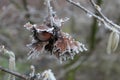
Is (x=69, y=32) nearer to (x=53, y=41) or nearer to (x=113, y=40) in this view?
(x=113, y=40)

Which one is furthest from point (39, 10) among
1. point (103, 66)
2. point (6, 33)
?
point (103, 66)

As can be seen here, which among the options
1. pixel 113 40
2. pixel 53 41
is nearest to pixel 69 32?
pixel 113 40

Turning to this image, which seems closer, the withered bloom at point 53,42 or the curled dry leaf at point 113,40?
the withered bloom at point 53,42

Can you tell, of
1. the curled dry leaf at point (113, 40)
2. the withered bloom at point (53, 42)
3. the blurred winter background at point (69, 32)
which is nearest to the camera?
the withered bloom at point (53, 42)

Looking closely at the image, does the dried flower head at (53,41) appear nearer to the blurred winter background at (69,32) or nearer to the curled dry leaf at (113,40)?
the curled dry leaf at (113,40)

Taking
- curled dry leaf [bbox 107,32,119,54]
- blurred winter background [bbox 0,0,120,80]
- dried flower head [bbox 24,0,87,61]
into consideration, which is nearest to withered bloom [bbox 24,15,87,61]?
dried flower head [bbox 24,0,87,61]

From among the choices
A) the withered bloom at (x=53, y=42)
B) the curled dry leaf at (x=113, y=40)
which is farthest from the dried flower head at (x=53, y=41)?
the curled dry leaf at (x=113, y=40)
